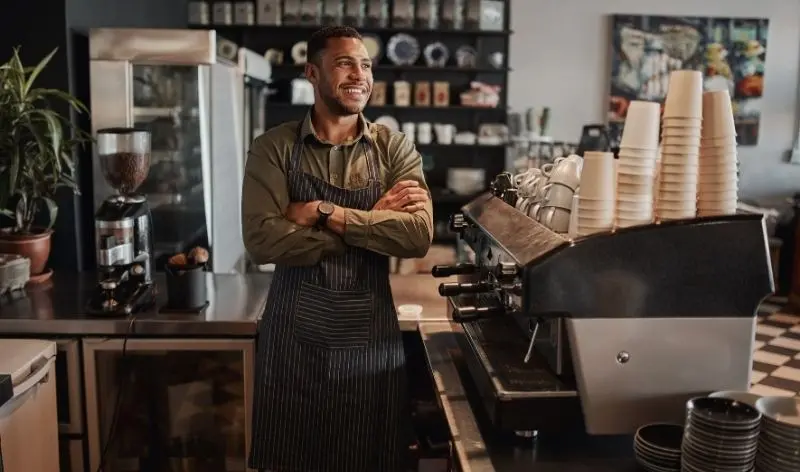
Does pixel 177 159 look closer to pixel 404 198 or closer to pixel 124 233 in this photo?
pixel 124 233

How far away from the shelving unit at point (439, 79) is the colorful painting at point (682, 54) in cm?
102

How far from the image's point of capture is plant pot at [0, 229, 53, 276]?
104 inches

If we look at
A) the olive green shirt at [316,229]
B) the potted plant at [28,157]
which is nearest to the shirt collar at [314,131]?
the olive green shirt at [316,229]

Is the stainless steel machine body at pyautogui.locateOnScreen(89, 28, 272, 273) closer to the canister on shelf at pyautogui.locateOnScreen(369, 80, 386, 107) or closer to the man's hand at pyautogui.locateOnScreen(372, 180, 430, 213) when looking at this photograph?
the man's hand at pyautogui.locateOnScreen(372, 180, 430, 213)

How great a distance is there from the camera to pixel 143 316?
2.33 meters

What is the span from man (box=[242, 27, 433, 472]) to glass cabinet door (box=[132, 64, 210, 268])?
48.8 inches

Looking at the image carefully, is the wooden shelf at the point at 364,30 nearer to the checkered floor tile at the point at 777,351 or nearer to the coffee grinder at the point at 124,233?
the checkered floor tile at the point at 777,351

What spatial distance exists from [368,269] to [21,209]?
1424 millimetres

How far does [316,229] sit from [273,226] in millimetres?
109

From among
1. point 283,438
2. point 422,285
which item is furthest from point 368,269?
point 422,285

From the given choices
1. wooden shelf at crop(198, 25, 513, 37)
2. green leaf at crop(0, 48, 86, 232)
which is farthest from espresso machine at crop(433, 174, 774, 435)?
wooden shelf at crop(198, 25, 513, 37)

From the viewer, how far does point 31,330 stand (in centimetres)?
228

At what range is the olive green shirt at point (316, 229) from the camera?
1.90 metres

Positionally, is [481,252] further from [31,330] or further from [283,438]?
[31,330]
